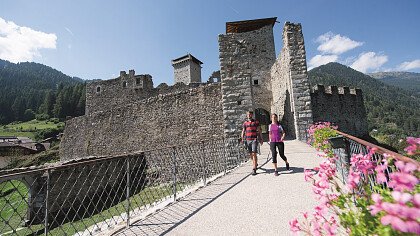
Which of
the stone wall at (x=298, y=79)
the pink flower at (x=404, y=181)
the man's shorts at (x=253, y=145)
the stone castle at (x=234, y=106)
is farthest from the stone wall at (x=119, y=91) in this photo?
the pink flower at (x=404, y=181)

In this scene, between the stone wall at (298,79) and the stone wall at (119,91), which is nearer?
the stone wall at (298,79)

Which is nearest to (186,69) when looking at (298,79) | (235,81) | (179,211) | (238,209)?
(235,81)

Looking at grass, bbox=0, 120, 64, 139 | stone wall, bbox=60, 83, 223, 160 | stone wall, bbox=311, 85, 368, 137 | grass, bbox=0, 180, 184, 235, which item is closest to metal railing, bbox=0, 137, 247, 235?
grass, bbox=0, 180, 184, 235

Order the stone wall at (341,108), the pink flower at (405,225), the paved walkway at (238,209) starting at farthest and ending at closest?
the stone wall at (341,108) → the paved walkway at (238,209) → the pink flower at (405,225)

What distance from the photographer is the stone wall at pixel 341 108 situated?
17.1m

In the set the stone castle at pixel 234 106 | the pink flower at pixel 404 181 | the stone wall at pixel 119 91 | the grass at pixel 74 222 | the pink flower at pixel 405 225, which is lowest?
the grass at pixel 74 222

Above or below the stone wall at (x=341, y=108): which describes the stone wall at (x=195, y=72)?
above

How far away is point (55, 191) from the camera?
42.2 feet

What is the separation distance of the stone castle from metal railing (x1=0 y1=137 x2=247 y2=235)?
1.71 meters

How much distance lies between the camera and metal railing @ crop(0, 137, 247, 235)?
3820 millimetres

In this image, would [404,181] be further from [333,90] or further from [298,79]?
[333,90]

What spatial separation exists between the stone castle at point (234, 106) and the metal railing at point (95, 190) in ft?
5.62

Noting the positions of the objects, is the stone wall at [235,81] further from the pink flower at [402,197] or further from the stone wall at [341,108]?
the pink flower at [402,197]

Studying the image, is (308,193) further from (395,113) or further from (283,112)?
(395,113)
